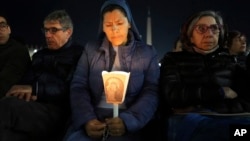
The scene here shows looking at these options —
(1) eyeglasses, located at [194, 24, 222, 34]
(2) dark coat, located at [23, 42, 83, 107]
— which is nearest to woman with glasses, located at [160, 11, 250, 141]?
(1) eyeglasses, located at [194, 24, 222, 34]

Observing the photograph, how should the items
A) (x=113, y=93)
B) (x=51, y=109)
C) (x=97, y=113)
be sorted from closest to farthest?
(x=113, y=93)
(x=97, y=113)
(x=51, y=109)

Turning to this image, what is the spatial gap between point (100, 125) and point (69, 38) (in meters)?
1.41

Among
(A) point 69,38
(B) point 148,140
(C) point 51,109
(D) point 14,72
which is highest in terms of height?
(A) point 69,38

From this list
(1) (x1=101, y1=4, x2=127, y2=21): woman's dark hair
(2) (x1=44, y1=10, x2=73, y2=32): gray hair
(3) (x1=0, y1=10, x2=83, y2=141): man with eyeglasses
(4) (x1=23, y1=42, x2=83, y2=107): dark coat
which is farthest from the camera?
(2) (x1=44, y1=10, x2=73, y2=32): gray hair

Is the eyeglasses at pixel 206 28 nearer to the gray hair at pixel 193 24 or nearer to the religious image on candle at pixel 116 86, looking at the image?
the gray hair at pixel 193 24

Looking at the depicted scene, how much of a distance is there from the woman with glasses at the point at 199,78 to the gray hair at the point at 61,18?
1.15 m

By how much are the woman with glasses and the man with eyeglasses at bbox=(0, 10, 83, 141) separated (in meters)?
1.01

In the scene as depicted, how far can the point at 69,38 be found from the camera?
422 centimetres

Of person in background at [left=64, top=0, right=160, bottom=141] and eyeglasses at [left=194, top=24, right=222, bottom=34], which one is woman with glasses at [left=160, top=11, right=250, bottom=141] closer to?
eyeglasses at [left=194, top=24, right=222, bottom=34]

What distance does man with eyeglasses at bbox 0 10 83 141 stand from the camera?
3.40 meters

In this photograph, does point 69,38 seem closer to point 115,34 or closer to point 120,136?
point 115,34

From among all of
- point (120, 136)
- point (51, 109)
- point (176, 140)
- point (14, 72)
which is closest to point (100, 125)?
point (120, 136)

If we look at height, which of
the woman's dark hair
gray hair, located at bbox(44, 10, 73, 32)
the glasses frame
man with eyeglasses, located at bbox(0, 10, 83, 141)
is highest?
the woman's dark hair

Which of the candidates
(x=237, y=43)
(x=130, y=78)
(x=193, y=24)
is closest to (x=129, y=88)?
(x=130, y=78)
